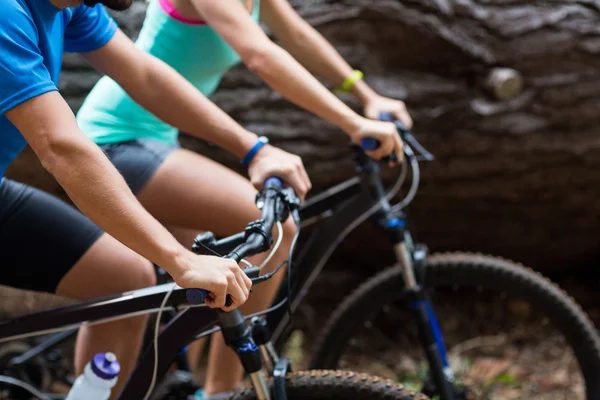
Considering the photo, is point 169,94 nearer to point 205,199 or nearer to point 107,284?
point 205,199

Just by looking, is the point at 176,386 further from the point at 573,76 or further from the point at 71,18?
the point at 573,76

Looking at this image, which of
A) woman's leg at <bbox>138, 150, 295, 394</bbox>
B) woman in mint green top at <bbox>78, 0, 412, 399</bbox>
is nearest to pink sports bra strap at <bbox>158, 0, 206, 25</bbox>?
woman in mint green top at <bbox>78, 0, 412, 399</bbox>

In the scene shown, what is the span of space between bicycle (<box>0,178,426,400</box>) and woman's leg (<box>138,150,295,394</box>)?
237 mm

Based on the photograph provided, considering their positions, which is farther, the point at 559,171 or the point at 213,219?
the point at 559,171

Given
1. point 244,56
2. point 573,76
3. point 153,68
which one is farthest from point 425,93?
point 153,68

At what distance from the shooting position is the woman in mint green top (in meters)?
1.54

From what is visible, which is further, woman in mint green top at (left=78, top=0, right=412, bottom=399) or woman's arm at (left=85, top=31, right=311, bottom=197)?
woman in mint green top at (left=78, top=0, right=412, bottom=399)

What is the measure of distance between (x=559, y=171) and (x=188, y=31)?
1.68 meters

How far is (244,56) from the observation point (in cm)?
154

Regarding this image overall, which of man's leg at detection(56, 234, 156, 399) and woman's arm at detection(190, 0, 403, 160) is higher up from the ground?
woman's arm at detection(190, 0, 403, 160)

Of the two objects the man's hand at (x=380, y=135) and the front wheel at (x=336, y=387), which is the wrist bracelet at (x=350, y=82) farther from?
the front wheel at (x=336, y=387)

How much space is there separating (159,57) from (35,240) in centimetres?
54

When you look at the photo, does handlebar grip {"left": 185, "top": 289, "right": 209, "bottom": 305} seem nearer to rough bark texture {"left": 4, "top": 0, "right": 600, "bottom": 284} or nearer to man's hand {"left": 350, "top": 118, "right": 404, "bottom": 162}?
man's hand {"left": 350, "top": 118, "right": 404, "bottom": 162}

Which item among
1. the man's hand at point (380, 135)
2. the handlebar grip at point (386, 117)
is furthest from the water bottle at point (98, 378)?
the handlebar grip at point (386, 117)
